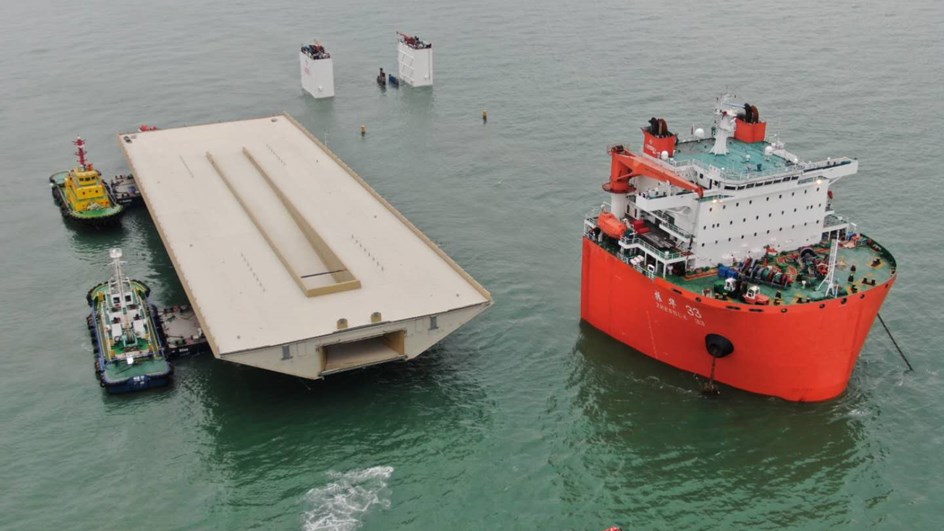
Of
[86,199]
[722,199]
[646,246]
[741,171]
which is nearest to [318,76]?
[86,199]

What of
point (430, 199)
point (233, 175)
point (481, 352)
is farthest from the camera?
point (430, 199)

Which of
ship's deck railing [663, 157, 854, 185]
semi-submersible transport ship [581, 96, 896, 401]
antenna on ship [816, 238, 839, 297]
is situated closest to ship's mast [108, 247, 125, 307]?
semi-submersible transport ship [581, 96, 896, 401]

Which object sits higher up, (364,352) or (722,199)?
(722,199)

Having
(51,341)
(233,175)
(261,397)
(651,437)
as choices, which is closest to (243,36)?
(233,175)

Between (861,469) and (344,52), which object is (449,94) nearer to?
(344,52)

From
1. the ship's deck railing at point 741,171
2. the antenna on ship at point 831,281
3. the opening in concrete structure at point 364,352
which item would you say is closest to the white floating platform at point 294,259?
the opening in concrete structure at point 364,352

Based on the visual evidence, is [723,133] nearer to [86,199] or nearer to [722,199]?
[722,199]

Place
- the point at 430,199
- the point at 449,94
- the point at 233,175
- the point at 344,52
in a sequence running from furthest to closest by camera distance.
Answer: the point at 344,52, the point at 449,94, the point at 430,199, the point at 233,175
